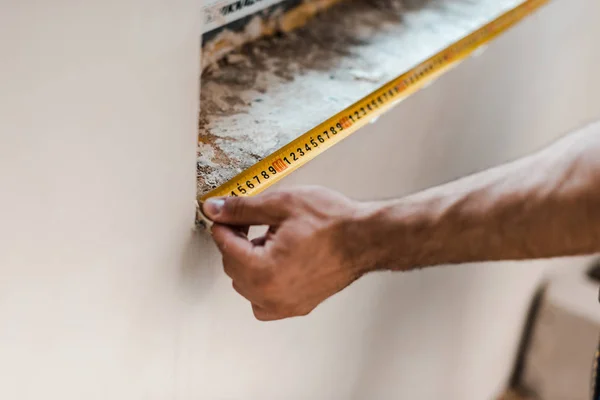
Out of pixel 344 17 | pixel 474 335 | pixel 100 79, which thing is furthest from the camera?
pixel 474 335

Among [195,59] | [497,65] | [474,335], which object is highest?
[195,59]

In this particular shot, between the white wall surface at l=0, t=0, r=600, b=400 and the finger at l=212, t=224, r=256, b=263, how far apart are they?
0.03 meters

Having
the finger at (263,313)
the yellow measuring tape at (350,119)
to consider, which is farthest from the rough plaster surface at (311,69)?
the finger at (263,313)

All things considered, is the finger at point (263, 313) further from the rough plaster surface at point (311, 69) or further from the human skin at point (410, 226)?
the rough plaster surface at point (311, 69)

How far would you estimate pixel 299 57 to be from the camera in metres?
0.83

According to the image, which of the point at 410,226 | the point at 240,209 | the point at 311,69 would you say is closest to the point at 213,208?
the point at 240,209

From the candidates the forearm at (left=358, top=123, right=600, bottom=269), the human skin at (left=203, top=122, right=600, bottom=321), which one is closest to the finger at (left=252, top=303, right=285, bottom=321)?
the human skin at (left=203, top=122, right=600, bottom=321)

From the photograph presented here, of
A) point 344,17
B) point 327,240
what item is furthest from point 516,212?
point 344,17

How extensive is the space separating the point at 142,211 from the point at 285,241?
130mm

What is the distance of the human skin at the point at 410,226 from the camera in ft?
1.77

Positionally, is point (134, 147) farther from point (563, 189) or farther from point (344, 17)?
point (344, 17)

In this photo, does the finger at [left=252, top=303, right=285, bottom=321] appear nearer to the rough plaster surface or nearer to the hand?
the hand

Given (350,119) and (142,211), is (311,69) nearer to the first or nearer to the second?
(350,119)

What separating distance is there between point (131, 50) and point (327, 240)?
0.24 m
